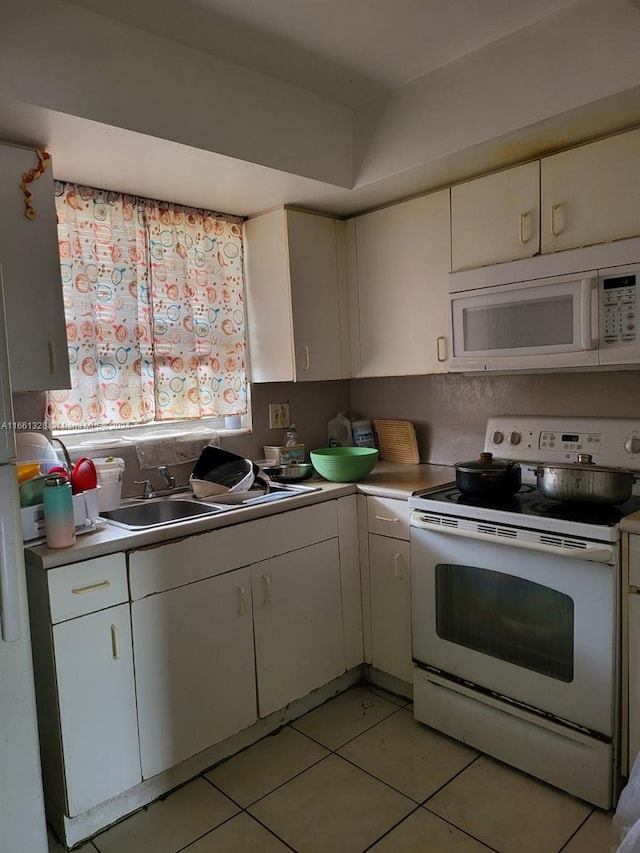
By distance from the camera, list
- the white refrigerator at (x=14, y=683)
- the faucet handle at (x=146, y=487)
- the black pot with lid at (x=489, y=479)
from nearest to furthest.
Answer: the white refrigerator at (x=14, y=683), the black pot with lid at (x=489, y=479), the faucet handle at (x=146, y=487)

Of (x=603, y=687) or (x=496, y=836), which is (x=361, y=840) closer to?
(x=496, y=836)

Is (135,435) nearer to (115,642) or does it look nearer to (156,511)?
(156,511)

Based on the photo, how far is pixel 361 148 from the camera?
2.32 meters

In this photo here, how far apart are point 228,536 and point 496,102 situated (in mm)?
1669

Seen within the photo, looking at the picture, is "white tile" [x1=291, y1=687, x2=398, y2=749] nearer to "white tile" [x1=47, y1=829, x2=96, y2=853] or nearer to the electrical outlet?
"white tile" [x1=47, y1=829, x2=96, y2=853]

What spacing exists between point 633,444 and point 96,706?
1.94 m

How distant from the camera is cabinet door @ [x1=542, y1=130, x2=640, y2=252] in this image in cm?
187

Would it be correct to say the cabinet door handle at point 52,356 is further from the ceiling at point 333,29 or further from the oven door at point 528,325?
the oven door at point 528,325

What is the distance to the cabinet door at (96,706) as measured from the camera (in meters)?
1.68

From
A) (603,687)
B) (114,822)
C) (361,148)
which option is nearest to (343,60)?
(361,148)

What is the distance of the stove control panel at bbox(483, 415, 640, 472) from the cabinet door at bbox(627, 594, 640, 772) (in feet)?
1.92

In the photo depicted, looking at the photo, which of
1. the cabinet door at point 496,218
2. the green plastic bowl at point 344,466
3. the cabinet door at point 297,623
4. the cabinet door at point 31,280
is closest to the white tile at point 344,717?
the cabinet door at point 297,623

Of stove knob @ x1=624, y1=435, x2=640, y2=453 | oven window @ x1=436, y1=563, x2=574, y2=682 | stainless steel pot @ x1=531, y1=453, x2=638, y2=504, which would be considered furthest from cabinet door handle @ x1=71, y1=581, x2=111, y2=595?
stove knob @ x1=624, y1=435, x2=640, y2=453

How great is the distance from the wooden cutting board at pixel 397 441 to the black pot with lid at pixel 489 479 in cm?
76
